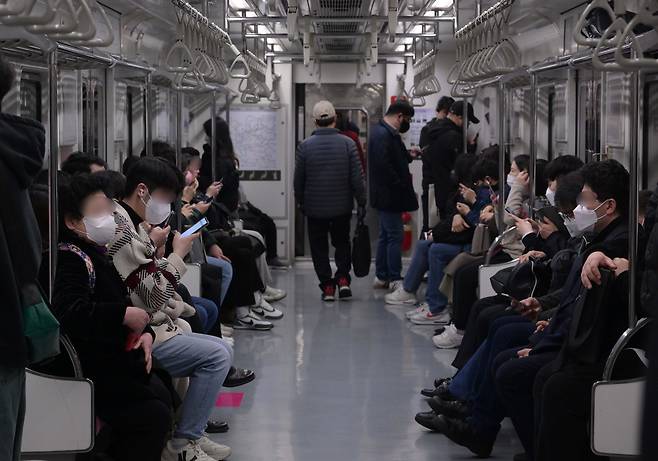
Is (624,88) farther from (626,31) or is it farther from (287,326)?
(287,326)

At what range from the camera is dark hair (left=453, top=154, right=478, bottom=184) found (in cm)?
851

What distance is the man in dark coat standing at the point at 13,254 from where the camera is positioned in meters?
2.73

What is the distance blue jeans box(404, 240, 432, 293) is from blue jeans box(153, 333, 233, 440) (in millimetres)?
4671

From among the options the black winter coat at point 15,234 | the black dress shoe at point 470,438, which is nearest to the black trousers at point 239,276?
the black dress shoe at point 470,438

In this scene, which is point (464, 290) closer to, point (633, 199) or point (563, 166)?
point (563, 166)

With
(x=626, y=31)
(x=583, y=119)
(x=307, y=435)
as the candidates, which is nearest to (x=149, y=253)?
(x=307, y=435)

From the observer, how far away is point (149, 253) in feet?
14.4

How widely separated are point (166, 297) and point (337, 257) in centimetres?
570

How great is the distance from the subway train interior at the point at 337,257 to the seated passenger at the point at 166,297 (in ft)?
0.04

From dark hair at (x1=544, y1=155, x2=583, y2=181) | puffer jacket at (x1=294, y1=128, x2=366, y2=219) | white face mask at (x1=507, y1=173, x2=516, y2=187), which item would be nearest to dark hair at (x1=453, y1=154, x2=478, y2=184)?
white face mask at (x1=507, y1=173, x2=516, y2=187)

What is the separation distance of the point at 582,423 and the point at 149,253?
1.80 meters

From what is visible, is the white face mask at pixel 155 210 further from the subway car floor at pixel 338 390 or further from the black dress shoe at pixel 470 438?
the black dress shoe at pixel 470 438

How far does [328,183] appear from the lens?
32.3 ft

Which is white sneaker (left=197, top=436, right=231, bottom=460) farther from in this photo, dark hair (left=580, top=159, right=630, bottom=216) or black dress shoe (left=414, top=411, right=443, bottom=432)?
dark hair (left=580, top=159, right=630, bottom=216)
